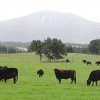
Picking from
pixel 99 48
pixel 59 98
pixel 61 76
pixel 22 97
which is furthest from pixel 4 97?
pixel 99 48

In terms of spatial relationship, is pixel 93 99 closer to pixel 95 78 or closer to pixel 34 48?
pixel 95 78

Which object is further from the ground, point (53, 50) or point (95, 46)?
point (95, 46)

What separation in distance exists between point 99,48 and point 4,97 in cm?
11546

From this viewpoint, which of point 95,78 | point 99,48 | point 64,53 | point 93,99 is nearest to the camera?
point 93,99

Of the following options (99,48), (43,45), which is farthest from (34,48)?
(99,48)

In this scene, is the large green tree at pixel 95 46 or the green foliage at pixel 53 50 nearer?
the green foliage at pixel 53 50

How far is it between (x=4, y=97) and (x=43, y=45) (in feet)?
260

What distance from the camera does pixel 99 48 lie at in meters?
128

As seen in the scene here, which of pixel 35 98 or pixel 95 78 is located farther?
pixel 95 78

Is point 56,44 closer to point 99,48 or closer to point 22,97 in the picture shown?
point 99,48

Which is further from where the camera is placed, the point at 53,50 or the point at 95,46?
the point at 95,46

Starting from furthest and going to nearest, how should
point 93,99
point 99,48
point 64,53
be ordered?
point 99,48
point 64,53
point 93,99

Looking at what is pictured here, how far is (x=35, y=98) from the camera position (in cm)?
1496

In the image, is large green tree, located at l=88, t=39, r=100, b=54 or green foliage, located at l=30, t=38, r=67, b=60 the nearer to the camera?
green foliage, located at l=30, t=38, r=67, b=60
